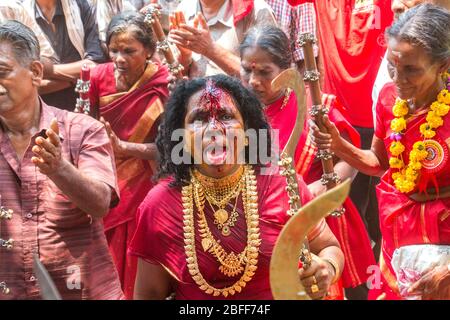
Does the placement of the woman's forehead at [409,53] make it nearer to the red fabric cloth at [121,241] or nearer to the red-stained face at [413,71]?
the red-stained face at [413,71]

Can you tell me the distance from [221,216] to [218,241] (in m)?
0.08

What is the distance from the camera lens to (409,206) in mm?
3992

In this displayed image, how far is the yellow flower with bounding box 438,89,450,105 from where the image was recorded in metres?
3.91

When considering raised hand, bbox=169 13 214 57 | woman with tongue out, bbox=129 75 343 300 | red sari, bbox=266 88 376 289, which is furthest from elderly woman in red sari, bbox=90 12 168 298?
woman with tongue out, bbox=129 75 343 300

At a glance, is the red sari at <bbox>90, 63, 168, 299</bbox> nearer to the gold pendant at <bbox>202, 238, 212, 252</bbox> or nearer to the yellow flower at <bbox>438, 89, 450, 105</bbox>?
the gold pendant at <bbox>202, 238, 212, 252</bbox>

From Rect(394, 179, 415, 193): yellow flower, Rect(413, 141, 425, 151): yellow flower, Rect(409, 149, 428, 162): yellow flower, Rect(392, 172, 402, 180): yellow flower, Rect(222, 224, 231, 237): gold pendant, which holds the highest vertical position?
Rect(413, 141, 425, 151): yellow flower

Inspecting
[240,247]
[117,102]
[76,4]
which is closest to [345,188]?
[240,247]

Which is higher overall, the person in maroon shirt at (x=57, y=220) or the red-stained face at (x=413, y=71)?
the red-stained face at (x=413, y=71)

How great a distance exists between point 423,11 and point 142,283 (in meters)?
1.34

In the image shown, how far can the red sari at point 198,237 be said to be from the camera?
3.57 m

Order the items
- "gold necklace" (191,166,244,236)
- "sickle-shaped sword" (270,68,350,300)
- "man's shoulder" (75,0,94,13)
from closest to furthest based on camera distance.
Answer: "sickle-shaped sword" (270,68,350,300) < "gold necklace" (191,166,244,236) < "man's shoulder" (75,0,94,13)

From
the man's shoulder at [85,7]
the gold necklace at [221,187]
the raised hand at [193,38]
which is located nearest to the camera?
the gold necklace at [221,187]

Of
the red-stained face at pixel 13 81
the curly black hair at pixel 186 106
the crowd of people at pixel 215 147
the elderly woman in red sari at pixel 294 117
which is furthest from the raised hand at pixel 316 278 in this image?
the red-stained face at pixel 13 81
